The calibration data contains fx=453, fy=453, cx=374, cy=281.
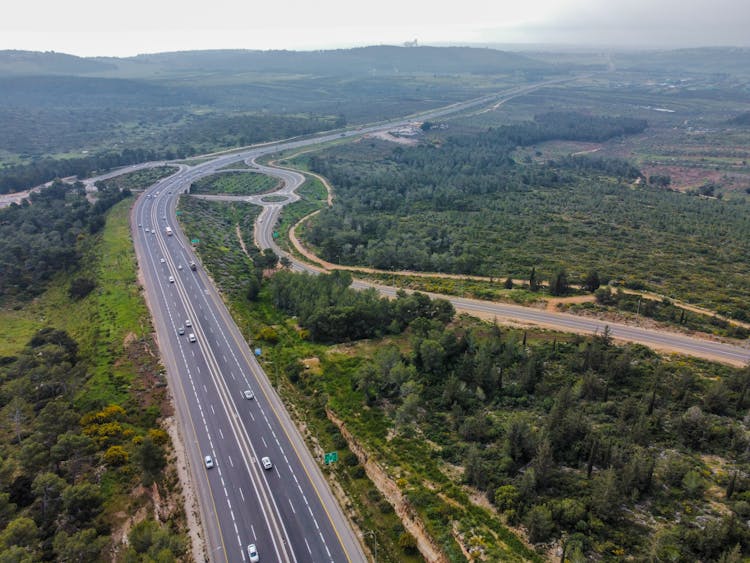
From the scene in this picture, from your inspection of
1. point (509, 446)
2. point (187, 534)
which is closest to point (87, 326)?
point (187, 534)

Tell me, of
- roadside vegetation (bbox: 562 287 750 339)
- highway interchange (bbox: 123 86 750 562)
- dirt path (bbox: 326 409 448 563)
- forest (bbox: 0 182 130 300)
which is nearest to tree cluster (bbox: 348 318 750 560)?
dirt path (bbox: 326 409 448 563)

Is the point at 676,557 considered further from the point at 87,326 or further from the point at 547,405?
the point at 87,326

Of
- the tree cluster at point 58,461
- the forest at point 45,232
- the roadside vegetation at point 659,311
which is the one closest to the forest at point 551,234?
the roadside vegetation at point 659,311

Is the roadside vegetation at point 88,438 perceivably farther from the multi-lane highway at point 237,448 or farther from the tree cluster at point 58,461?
the multi-lane highway at point 237,448

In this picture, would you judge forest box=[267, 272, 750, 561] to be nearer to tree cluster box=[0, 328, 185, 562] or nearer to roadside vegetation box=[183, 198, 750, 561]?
roadside vegetation box=[183, 198, 750, 561]

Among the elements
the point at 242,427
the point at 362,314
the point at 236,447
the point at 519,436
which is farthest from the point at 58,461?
the point at 519,436
